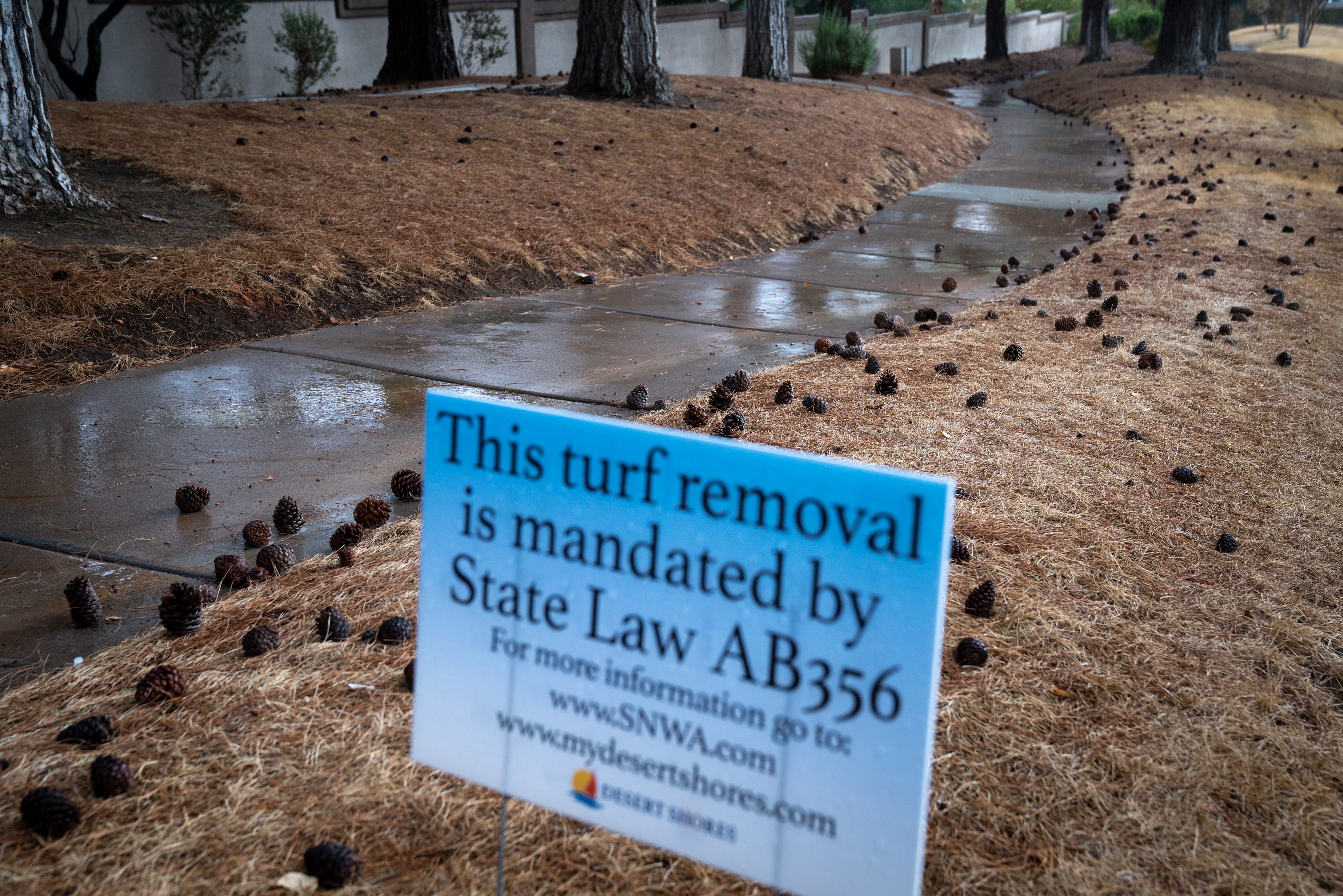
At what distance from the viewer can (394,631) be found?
3129 millimetres

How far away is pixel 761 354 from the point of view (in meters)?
6.36

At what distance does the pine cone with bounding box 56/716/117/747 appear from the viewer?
2.62 meters

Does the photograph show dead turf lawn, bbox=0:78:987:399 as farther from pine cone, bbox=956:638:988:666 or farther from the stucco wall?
the stucco wall

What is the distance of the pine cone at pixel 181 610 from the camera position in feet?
10.3

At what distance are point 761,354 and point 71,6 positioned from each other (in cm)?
1609

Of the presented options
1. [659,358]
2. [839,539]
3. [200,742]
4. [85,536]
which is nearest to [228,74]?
[659,358]

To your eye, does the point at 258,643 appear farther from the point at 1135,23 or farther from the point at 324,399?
the point at 1135,23

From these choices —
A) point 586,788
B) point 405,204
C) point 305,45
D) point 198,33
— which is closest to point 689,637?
point 586,788

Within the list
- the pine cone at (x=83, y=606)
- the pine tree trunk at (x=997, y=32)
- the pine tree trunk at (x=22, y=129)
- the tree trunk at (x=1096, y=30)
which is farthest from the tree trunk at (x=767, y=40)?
the pine tree trunk at (x=997, y=32)

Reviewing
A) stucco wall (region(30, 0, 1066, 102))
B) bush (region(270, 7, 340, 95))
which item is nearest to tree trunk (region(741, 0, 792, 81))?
stucco wall (region(30, 0, 1066, 102))

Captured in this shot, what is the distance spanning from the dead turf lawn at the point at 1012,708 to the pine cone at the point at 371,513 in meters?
0.10

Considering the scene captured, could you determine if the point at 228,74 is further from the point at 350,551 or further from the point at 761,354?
the point at 350,551

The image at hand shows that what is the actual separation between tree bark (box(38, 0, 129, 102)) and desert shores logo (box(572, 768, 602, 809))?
17987mm

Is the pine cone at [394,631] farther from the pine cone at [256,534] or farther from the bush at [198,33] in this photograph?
the bush at [198,33]
